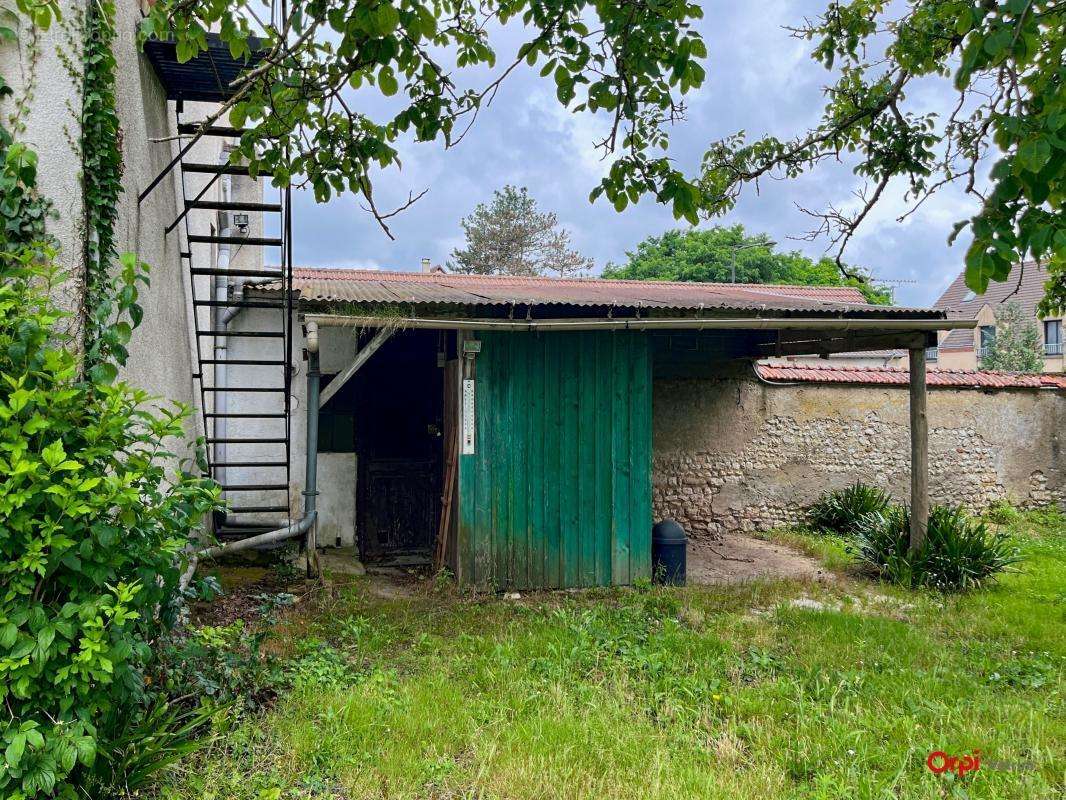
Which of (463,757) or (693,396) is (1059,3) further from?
(693,396)

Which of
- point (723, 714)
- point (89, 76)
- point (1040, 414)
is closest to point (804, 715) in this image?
point (723, 714)

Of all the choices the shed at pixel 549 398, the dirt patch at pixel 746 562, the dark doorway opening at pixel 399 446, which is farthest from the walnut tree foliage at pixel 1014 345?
the dark doorway opening at pixel 399 446

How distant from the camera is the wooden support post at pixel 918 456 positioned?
786 cm

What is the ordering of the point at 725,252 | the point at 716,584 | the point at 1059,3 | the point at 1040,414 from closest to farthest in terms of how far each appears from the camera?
the point at 1059,3, the point at 716,584, the point at 1040,414, the point at 725,252

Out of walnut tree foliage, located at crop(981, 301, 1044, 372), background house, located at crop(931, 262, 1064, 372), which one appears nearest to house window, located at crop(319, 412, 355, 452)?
walnut tree foliage, located at crop(981, 301, 1044, 372)

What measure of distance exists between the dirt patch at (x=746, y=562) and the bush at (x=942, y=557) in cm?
65

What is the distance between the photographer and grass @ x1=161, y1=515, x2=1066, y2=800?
3.41 metres

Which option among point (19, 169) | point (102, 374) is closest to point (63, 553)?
point (102, 374)

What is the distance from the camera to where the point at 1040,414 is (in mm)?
11836

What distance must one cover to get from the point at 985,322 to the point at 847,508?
82.0 feet

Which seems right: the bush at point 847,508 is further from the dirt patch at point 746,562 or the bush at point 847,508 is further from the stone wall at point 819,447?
the dirt patch at point 746,562

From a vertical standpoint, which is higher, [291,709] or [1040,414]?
[1040,414]

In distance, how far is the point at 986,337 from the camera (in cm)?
2961

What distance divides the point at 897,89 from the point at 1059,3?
1.25m
